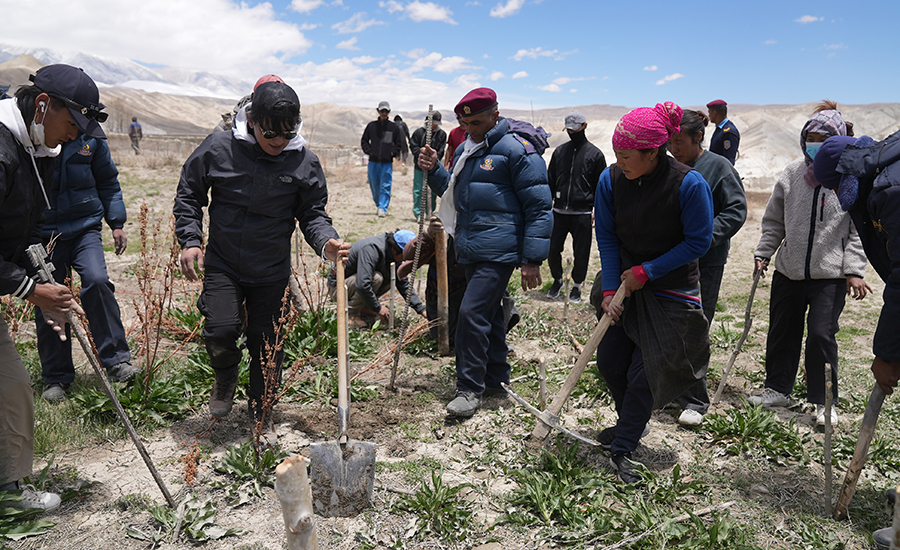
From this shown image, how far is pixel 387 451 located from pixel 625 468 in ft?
4.50

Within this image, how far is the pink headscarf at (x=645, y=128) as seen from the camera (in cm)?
280

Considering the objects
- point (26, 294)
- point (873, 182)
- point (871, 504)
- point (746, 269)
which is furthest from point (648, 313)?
point (746, 269)

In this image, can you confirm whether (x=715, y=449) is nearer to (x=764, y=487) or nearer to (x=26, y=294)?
(x=764, y=487)

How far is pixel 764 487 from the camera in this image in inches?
127

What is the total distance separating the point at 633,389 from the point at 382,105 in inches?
344

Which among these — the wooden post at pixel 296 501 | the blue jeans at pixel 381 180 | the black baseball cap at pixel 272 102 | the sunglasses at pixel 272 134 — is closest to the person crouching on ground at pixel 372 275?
the sunglasses at pixel 272 134

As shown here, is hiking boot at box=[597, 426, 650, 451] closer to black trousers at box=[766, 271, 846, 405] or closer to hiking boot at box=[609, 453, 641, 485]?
hiking boot at box=[609, 453, 641, 485]

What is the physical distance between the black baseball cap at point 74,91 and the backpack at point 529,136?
2.42 m

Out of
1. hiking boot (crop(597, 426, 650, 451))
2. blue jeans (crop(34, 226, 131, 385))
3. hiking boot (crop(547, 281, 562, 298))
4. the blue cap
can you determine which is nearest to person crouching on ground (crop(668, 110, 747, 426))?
hiking boot (crop(597, 426, 650, 451))

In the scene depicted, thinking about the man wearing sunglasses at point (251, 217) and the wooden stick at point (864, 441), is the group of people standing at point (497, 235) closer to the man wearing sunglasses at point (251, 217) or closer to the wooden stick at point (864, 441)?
the man wearing sunglasses at point (251, 217)

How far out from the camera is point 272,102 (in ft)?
9.99

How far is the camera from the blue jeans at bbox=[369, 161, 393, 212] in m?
11.4

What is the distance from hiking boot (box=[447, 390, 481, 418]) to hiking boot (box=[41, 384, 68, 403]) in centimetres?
257

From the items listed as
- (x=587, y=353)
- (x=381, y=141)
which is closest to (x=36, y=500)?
(x=587, y=353)
